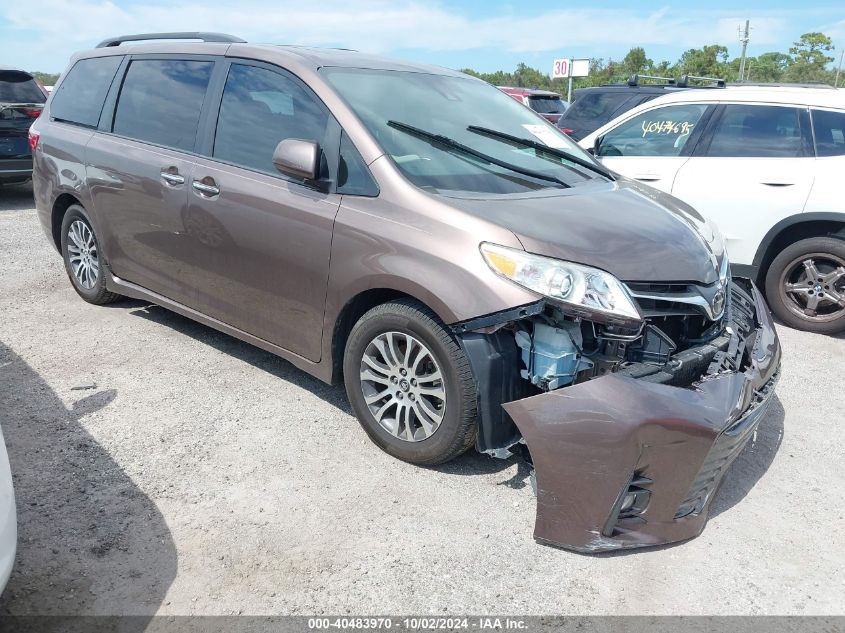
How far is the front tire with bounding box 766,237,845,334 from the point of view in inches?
214

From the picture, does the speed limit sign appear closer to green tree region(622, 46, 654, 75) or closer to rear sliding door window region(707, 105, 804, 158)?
rear sliding door window region(707, 105, 804, 158)

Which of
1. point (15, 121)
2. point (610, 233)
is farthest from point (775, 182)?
point (15, 121)

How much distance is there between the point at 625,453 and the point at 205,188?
2694 millimetres

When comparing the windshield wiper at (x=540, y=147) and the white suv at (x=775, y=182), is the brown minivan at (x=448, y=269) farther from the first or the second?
the white suv at (x=775, y=182)

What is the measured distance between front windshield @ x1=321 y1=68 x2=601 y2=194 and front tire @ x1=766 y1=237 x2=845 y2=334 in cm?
222

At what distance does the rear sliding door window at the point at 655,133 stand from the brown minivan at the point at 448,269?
2254 mm

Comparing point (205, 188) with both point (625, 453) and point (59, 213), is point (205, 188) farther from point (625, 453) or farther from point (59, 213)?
point (625, 453)

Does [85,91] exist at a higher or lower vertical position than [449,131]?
higher

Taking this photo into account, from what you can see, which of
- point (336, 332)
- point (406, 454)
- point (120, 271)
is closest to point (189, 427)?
point (336, 332)

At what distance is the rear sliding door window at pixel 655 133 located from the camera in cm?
624

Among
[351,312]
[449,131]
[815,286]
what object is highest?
[449,131]

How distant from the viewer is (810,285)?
557 centimetres

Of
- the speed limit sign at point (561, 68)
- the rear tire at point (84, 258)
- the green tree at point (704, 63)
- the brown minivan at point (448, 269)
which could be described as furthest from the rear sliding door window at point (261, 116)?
the green tree at point (704, 63)

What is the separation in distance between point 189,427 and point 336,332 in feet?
3.12
